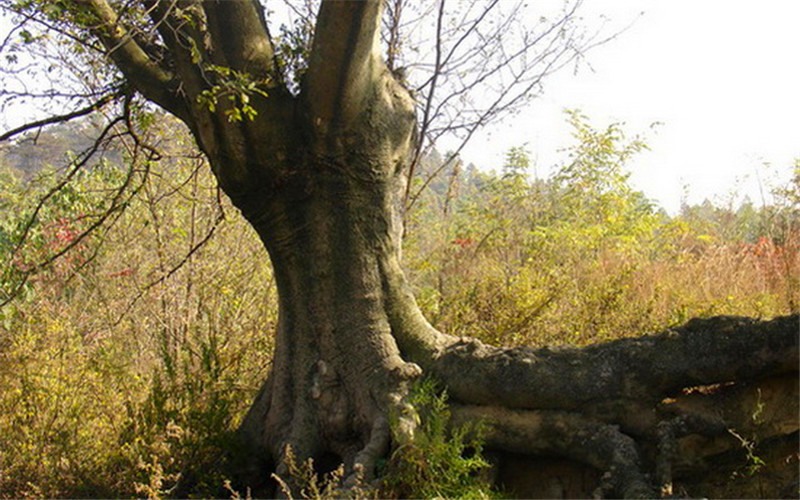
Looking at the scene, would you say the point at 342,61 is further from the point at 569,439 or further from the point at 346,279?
the point at 569,439

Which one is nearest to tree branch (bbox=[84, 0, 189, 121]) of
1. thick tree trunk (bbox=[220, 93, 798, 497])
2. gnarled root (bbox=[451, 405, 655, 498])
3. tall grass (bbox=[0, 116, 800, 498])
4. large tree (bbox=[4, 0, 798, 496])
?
large tree (bbox=[4, 0, 798, 496])

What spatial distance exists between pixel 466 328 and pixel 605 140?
559cm

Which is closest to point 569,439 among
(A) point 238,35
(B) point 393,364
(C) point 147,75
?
(B) point 393,364

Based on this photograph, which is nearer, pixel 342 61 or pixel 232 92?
pixel 232 92

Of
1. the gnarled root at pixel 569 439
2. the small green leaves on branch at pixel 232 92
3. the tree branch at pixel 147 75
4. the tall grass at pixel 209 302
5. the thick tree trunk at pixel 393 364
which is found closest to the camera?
the gnarled root at pixel 569 439

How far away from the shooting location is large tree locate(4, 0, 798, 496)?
13.8 ft

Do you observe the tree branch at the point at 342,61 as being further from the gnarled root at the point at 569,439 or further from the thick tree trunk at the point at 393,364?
the gnarled root at the point at 569,439

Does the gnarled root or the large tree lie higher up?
the large tree

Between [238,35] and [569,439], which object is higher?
[238,35]

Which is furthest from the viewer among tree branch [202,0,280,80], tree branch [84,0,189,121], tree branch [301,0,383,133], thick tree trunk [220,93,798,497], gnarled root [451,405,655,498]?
tree branch [84,0,189,121]

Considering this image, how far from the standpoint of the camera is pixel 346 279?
5.12 m

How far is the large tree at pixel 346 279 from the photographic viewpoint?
419 cm

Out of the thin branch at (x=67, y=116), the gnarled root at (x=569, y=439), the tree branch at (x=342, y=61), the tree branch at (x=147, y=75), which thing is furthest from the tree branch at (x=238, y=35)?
the gnarled root at (x=569, y=439)

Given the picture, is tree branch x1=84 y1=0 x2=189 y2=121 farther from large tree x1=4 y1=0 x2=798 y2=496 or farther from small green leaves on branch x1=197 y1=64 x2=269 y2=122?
small green leaves on branch x1=197 y1=64 x2=269 y2=122
